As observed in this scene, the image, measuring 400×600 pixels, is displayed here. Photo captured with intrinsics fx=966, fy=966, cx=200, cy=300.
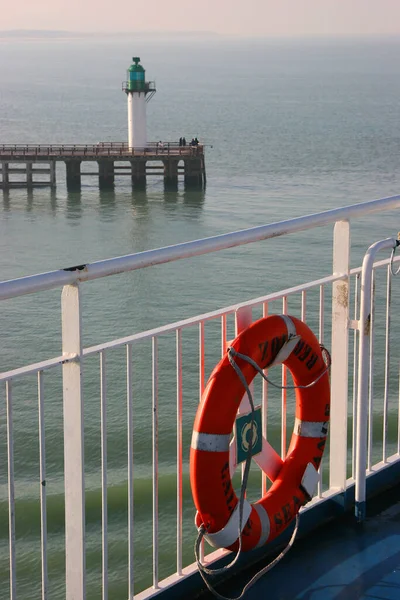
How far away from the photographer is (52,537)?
10.3 meters

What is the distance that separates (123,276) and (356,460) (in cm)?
2325

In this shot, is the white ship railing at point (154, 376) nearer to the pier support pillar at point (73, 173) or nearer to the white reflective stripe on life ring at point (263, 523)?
the white reflective stripe on life ring at point (263, 523)

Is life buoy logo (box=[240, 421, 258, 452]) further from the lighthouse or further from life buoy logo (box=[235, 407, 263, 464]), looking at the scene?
the lighthouse

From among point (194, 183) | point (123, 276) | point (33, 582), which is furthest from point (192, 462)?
point (194, 183)

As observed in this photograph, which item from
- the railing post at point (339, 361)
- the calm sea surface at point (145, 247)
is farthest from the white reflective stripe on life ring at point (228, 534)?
the calm sea surface at point (145, 247)

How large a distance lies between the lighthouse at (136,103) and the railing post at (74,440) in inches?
1638

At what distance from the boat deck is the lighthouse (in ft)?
135

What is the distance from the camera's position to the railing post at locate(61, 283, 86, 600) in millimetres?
2031

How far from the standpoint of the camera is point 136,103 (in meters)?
43.4

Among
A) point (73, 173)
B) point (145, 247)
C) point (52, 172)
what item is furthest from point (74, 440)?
point (73, 173)

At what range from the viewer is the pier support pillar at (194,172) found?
4244 centimetres

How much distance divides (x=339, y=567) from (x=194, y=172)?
133ft

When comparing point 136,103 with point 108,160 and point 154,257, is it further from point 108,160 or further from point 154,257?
point 154,257

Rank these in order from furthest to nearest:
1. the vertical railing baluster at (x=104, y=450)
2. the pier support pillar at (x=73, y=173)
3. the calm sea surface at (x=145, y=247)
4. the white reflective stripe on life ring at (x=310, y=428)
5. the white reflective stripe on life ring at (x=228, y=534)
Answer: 1. the pier support pillar at (x=73, y=173)
2. the calm sea surface at (x=145, y=247)
3. the white reflective stripe on life ring at (x=310, y=428)
4. the white reflective stripe on life ring at (x=228, y=534)
5. the vertical railing baluster at (x=104, y=450)
